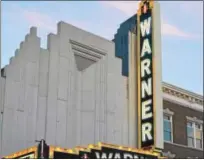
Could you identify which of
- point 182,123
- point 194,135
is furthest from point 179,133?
point 194,135

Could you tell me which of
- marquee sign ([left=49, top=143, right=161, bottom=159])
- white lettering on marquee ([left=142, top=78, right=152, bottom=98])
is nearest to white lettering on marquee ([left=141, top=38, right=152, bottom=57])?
white lettering on marquee ([left=142, top=78, right=152, bottom=98])

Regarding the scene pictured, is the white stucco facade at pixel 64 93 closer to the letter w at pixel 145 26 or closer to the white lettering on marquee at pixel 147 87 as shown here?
the white lettering on marquee at pixel 147 87

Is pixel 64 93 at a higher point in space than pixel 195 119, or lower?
lower

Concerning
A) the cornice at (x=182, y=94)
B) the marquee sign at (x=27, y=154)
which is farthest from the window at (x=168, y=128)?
the marquee sign at (x=27, y=154)

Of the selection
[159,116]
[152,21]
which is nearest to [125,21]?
[152,21]

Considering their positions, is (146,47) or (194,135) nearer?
(146,47)

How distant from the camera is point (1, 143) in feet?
69.2

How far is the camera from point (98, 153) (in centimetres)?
2012

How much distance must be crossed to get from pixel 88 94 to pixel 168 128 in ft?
26.7

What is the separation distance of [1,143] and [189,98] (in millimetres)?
16322

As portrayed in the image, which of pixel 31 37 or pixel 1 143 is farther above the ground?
pixel 31 37

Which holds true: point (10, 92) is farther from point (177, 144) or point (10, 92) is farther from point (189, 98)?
point (189, 98)

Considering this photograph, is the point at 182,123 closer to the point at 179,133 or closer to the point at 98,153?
the point at 179,133

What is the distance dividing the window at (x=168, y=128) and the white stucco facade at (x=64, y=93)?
522cm
